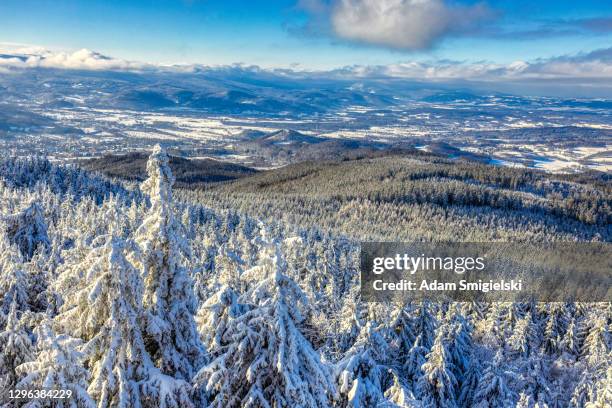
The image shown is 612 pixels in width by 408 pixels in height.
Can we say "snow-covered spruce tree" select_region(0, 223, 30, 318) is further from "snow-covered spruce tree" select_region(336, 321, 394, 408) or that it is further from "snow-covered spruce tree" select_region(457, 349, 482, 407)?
"snow-covered spruce tree" select_region(457, 349, 482, 407)

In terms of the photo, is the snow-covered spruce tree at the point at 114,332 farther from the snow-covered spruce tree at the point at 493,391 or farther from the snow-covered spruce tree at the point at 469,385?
the snow-covered spruce tree at the point at 469,385

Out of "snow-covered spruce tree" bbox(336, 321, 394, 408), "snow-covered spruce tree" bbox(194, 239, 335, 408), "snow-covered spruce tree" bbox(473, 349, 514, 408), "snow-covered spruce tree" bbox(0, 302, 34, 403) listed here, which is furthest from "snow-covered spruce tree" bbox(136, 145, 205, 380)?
"snow-covered spruce tree" bbox(473, 349, 514, 408)

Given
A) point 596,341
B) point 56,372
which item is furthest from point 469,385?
point 56,372

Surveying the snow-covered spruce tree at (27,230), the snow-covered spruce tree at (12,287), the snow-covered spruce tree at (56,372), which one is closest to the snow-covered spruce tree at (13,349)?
the snow-covered spruce tree at (56,372)

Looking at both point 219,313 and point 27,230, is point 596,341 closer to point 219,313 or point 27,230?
point 219,313

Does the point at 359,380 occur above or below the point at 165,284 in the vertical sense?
below

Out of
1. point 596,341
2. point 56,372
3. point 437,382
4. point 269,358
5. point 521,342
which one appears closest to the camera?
point 56,372
